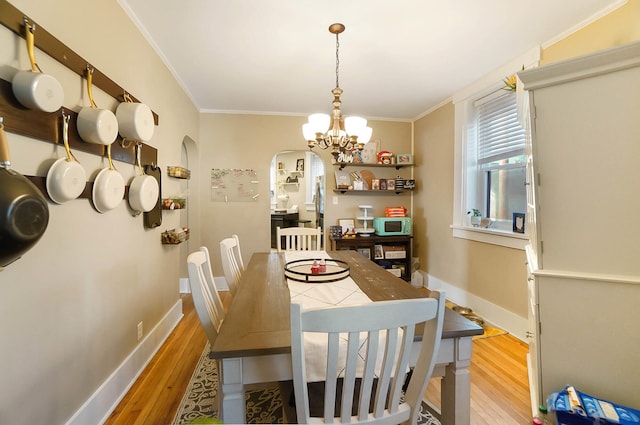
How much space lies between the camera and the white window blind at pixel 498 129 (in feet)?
8.66

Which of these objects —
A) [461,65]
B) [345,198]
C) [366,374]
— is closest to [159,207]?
[366,374]

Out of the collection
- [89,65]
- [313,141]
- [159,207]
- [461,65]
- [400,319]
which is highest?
[461,65]

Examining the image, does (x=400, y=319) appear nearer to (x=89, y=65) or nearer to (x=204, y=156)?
(x=89, y=65)

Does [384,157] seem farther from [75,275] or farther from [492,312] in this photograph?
[75,275]

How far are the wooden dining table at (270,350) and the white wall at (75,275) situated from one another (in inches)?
30.8

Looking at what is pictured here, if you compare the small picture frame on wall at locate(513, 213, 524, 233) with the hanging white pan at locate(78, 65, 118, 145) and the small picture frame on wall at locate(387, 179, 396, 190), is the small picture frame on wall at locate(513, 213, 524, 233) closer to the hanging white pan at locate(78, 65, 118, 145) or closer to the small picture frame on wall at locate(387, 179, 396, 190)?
the small picture frame on wall at locate(387, 179, 396, 190)

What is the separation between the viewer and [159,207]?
2293 millimetres

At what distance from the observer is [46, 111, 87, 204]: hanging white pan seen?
46.6 inches

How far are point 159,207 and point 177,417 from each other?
4.84 ft

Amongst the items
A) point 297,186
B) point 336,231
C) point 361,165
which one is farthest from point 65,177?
point 297,186

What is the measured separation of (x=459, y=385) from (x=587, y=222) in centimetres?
100

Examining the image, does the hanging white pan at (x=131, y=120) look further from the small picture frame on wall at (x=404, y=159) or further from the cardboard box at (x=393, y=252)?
the small picture frame on wall at (x=404, y=159)

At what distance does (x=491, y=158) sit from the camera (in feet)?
9.70

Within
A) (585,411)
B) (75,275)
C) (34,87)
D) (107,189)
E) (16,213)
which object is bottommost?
(585,411)
